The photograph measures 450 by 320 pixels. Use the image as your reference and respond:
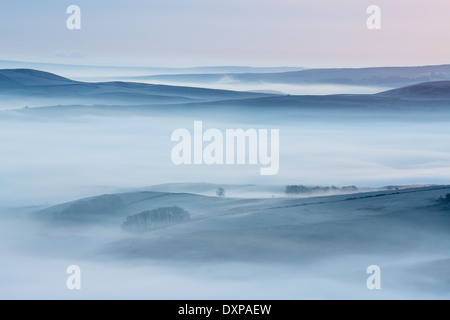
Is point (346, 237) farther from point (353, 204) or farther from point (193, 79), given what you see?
point (193, 79)

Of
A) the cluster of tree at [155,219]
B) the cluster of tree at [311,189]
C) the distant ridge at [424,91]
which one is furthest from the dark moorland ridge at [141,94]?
the cluster of tree at [155,219]

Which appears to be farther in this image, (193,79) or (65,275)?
(193,79)

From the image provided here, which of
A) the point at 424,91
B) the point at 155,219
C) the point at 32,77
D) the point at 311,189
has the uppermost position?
the point at 32,77

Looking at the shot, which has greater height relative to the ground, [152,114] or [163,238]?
[152,114]

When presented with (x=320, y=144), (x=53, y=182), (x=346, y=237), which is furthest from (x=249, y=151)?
(x=53, y=182)

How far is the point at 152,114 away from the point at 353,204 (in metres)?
1.09

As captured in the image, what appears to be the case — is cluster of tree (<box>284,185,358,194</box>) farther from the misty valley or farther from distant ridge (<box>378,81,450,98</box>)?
distant ridge (<box>378,81,450,98</box>)

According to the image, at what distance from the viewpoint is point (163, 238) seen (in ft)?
13.9

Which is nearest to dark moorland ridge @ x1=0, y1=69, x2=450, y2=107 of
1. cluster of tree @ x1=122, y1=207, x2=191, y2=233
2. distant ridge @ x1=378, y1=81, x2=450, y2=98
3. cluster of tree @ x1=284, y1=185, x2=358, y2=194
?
distant ridge @ x1=378, y1=81, x2=450, y2=98

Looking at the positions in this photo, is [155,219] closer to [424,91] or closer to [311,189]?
[311,189]

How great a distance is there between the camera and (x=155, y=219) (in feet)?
14.1

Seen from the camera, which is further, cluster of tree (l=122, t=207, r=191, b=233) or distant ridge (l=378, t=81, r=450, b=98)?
distant ridge (l=378, t=81, r=450, b=98)

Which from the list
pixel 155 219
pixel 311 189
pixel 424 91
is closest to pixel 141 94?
pixel 155 219

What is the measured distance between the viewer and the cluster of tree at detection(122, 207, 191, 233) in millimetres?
4301
